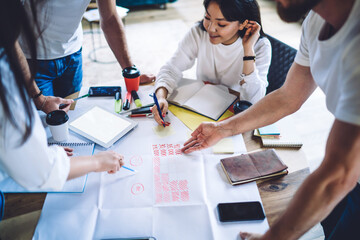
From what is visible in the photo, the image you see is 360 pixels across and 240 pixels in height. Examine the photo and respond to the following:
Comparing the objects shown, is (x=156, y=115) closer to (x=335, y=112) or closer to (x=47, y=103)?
(x=47, y=103)

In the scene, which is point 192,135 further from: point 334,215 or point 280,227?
point 334,215

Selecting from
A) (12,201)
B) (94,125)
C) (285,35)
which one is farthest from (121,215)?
(285,35)

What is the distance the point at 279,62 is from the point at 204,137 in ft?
2.72

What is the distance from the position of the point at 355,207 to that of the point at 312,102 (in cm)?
219

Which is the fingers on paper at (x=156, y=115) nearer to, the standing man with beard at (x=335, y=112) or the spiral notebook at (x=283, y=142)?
the spiral notebook at (x=283, y=142)

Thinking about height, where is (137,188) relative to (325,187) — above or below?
below

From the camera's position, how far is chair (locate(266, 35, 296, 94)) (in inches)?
60.2

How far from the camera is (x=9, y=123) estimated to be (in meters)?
0.58

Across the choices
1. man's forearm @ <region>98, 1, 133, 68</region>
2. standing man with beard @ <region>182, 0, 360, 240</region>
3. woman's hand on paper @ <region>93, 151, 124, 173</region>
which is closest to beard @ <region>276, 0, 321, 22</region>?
standing man with beard @ <region>182, 0, 360, 240</region>

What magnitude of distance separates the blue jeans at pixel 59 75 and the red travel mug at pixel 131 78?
46cm

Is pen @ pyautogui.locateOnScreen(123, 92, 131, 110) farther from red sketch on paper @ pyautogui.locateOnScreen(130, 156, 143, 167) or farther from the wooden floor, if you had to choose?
the wooden floor

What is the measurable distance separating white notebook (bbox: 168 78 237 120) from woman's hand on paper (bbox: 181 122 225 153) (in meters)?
0.13

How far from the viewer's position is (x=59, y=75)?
5.24ft

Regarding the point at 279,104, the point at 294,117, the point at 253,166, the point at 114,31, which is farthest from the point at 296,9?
the point at 294,117
